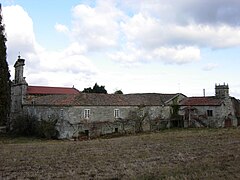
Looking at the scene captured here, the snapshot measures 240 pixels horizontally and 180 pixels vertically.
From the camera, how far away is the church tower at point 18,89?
49.3 metres

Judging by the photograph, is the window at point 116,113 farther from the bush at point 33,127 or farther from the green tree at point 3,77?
the green tree at point 3,77

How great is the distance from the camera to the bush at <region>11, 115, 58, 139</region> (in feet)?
137

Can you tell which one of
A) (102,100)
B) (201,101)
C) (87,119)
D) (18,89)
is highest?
(18,89)

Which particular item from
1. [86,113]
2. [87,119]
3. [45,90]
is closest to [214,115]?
[87,119]

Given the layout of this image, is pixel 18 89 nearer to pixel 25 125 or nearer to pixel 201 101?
pixel 25 125

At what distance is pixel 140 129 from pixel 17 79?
20.3m

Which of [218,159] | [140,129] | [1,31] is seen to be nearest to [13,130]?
[1,31]

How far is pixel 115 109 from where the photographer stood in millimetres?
46156

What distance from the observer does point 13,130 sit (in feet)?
158

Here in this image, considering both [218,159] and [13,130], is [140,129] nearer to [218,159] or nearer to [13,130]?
[13,130]

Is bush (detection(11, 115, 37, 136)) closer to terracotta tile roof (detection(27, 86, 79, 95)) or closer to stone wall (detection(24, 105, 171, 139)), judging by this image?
stone wall (detection(24, 105, 171, 139))

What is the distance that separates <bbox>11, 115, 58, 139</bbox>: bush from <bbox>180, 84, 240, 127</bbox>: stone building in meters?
21.6

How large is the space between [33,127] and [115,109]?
11.6 meters

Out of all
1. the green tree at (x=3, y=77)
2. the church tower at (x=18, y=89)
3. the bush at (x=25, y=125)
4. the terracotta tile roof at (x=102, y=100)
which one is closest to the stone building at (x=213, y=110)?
the terracotta tile roof at (x=102, y=100)
